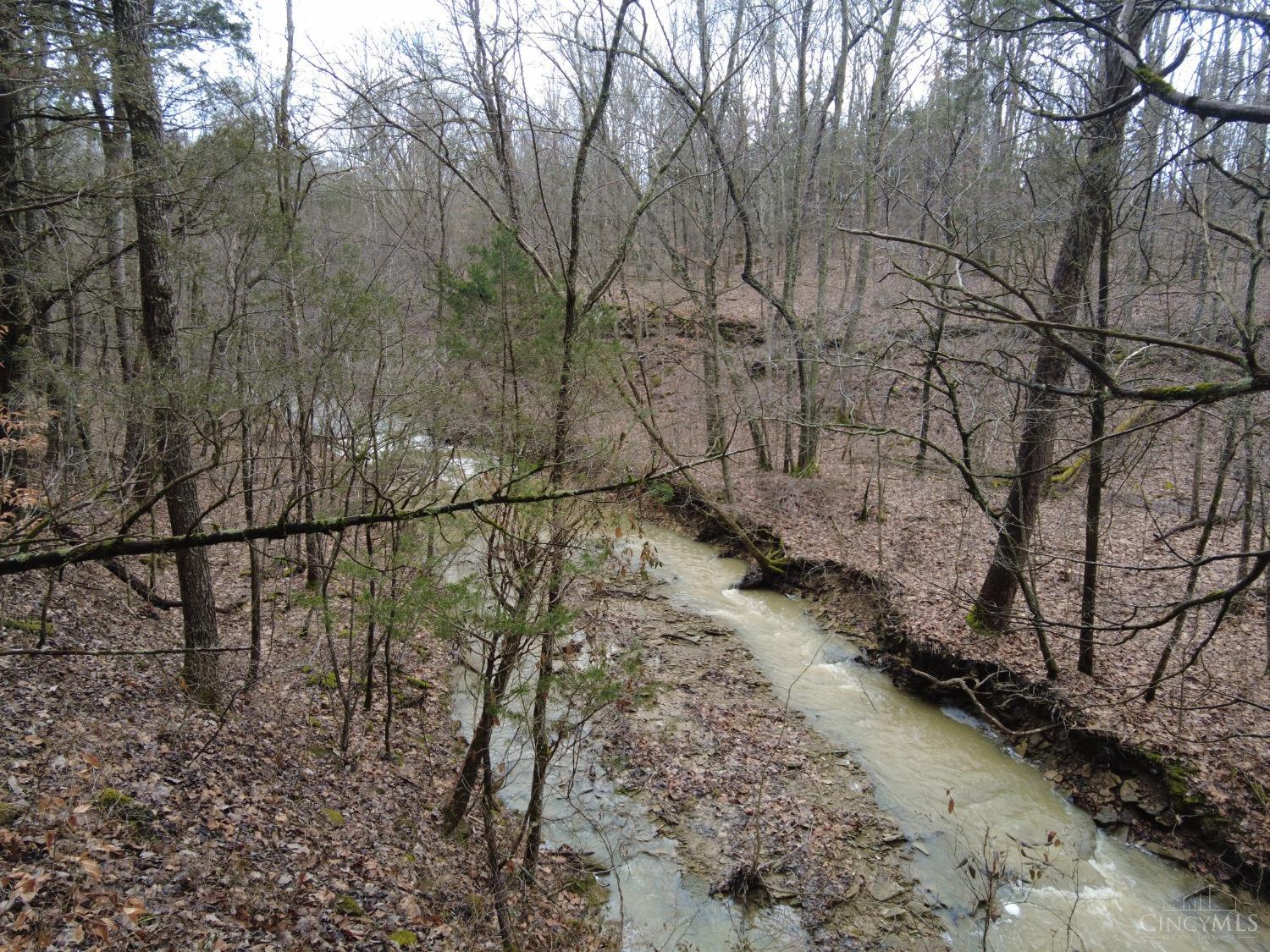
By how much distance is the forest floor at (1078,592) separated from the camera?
693 centimetres

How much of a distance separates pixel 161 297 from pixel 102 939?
18.6ft

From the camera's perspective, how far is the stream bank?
6.78 metres

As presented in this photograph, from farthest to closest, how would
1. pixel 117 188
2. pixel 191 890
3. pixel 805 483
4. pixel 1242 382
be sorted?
pixel 805 483 < pixel 117 188 < pixel 191 890 < pixel 1242 382

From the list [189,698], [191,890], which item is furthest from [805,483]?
[191,890]

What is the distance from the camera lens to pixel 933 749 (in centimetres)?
896

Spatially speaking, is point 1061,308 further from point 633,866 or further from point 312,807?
point 312,807

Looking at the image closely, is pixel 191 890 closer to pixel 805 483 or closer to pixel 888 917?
pixel 888 917

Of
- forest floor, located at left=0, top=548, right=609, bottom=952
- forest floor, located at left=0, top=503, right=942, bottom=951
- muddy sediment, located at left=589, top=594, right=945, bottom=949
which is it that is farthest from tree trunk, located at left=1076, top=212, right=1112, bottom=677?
forest floor, located at left=0, top=548, right=609, bottom=952

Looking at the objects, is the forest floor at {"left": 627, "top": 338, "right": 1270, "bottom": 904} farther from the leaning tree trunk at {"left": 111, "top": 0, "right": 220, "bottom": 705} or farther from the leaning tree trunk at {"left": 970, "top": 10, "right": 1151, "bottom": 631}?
the leaning tree trunk at {"left": 111, "top": 0, "right": 220, "bottom": 705}

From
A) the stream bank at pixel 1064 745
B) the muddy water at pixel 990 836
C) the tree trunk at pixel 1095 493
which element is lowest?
the muddy water at pixel 990 836

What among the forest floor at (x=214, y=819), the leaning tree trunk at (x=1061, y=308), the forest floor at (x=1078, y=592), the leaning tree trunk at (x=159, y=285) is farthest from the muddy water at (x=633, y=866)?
the leaning tree trunk at (x=1061, y=308)

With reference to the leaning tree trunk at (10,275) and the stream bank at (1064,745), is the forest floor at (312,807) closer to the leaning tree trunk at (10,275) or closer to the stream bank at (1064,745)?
the leaning tree trunk at (10,275)

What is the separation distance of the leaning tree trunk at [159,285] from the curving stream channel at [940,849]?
3168mm

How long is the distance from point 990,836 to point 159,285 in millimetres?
10390
